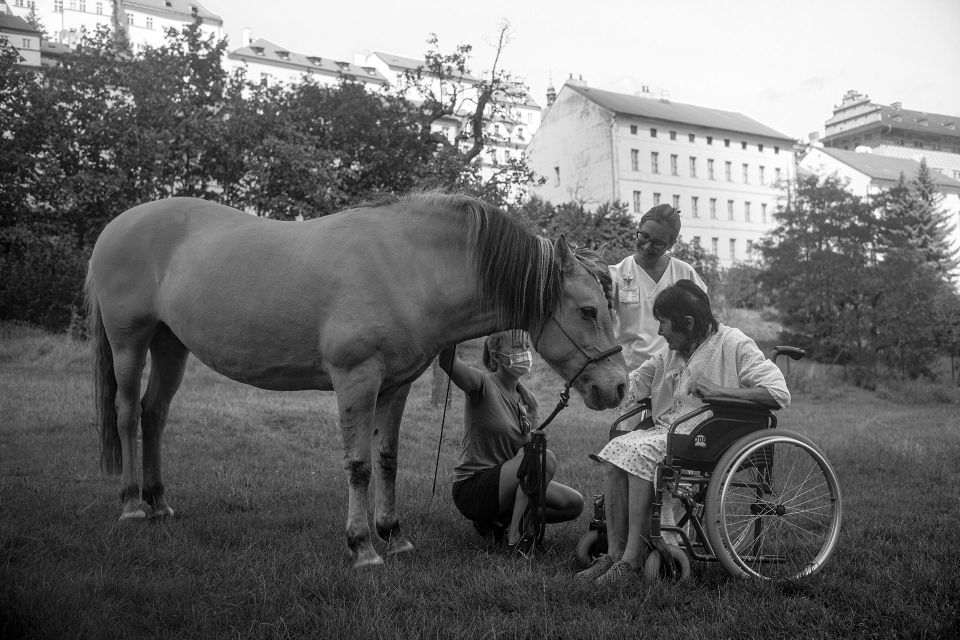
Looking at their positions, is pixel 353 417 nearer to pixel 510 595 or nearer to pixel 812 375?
pixel 510 595

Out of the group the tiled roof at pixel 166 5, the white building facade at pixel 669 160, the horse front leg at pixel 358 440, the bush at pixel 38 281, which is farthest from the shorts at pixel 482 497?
the tiled roof at pixel 166 5

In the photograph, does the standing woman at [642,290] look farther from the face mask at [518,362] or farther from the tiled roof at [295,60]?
the tiled roof at [295,60]

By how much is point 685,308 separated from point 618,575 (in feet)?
4.31

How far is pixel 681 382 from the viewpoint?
151 inches

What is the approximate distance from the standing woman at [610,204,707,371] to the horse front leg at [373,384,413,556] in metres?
1.41

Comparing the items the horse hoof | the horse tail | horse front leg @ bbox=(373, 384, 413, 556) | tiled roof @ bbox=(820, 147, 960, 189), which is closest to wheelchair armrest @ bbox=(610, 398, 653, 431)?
horse front leg @ bbox=(373, 384, 413, 556)

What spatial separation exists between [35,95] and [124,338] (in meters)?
17.5

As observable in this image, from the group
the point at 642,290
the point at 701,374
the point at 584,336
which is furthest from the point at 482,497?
the point at 642,290

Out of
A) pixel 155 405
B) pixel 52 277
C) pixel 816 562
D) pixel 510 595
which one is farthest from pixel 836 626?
pixel 52 277

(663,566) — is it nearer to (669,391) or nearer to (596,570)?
(596,570)

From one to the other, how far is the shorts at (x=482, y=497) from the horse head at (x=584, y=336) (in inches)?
28.1

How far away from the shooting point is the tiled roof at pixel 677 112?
166 feet

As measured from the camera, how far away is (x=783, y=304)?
24.0m

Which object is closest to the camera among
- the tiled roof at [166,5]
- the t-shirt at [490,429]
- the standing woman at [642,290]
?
the t-shirt at [490,429]
